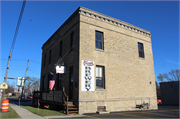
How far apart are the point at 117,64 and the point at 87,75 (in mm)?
3803

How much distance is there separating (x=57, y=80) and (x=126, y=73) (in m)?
7.50

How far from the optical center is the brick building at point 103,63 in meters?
12.5

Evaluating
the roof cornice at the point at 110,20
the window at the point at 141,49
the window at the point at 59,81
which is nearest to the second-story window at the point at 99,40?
the roof cornice at the point at 110,20

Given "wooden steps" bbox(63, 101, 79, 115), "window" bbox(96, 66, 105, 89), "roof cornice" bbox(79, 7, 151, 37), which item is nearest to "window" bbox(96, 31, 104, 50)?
"roof cornice" bbox(79, 7, 151, 37)

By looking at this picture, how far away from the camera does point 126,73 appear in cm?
1517

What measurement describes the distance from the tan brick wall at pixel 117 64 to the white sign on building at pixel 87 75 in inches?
14.4

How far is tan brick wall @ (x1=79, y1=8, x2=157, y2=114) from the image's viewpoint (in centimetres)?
1297

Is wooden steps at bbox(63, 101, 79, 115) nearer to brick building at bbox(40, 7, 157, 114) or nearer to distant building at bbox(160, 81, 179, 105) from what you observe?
brick building at bbox(40, 7, 157, 114)

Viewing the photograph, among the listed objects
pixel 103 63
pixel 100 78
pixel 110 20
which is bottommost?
pixel 100 78

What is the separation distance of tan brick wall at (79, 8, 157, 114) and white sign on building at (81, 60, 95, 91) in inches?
14.4

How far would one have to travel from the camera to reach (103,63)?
13.8 metres

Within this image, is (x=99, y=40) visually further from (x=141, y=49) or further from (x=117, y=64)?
(x=141, y=49)

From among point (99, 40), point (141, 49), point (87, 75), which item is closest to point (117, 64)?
point (99, 40)

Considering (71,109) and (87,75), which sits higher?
(87,75)
